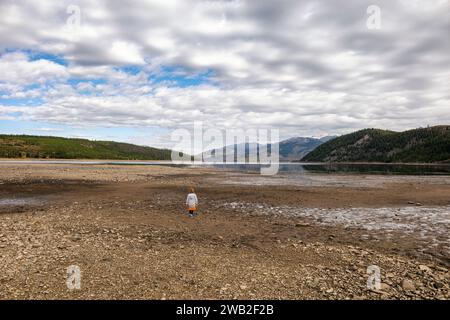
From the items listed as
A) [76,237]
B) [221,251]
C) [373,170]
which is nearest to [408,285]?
[221,251]

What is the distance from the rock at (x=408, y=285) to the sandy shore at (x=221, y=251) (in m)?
0.03

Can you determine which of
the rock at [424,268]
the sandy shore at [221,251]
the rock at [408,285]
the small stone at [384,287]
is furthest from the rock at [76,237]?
the rock at [424,268]

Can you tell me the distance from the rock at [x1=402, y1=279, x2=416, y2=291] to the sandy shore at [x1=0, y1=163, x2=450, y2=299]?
3 cm

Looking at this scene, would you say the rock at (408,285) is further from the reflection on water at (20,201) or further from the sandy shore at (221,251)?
the reflection on water at (20,201)

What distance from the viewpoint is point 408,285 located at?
30.8ft

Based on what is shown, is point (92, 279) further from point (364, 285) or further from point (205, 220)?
point (205, 220)

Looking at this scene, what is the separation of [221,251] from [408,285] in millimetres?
6681

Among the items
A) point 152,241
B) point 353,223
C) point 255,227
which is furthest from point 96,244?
point 353,223

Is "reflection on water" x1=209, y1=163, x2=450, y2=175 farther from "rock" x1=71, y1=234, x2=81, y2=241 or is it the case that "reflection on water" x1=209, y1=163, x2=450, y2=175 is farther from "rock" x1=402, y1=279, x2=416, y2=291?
"rock" x1=402, y1=279, x2=416, y2=291

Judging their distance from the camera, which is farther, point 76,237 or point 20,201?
point 20,201

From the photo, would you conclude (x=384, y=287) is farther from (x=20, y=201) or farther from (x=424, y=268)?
(x=20, y=201)

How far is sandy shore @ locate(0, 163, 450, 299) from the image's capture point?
9031 mm

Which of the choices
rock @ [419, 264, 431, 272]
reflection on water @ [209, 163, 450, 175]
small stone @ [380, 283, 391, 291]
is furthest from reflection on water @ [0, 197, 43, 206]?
reflection on water @ [209, 163, 450, 175]

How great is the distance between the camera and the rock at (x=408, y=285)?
30.1ft
